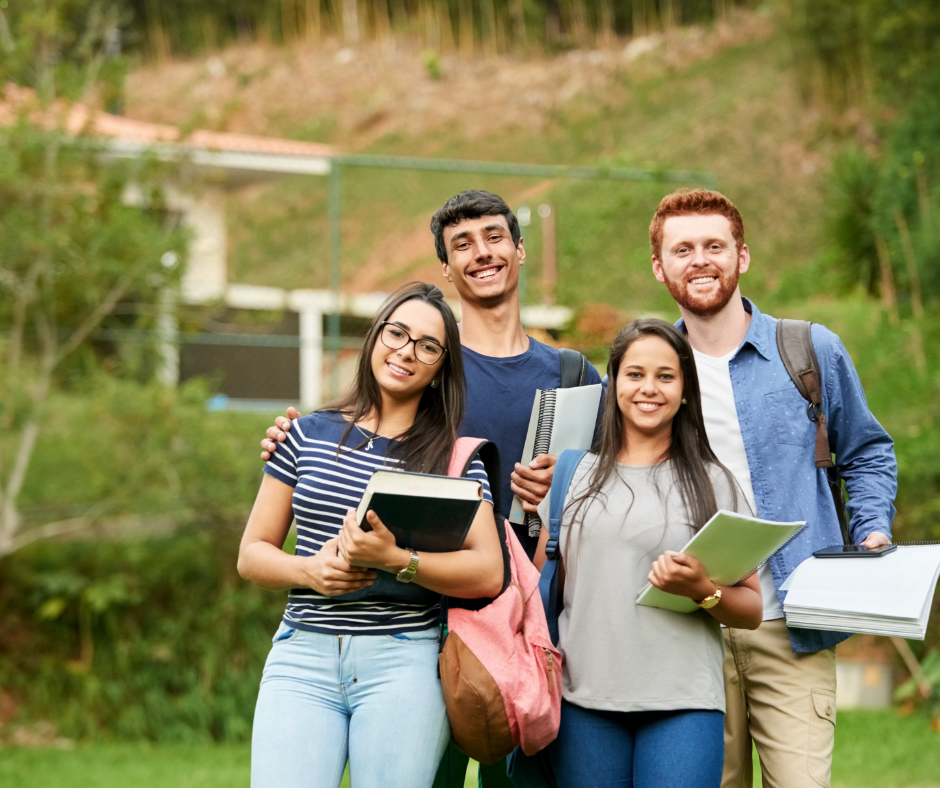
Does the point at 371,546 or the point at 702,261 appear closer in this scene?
the point at 371,546

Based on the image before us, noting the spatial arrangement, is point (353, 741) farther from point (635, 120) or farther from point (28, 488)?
point (635, 120)

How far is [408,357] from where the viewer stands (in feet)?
8.32

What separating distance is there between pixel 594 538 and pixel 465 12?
1297 inches

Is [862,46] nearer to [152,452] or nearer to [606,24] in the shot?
[606,24]

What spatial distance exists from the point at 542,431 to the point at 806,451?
2.29 ft

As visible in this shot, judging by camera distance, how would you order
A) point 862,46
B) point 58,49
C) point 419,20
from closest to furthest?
point 58,49 → point 862,46 → point 419,20

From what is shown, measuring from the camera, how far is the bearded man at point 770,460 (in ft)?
8.97

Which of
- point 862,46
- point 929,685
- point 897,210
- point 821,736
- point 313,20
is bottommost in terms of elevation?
point 929,685

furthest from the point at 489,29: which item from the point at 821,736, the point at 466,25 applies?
the point at 821,736

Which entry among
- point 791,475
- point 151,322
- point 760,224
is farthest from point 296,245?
point 791,475

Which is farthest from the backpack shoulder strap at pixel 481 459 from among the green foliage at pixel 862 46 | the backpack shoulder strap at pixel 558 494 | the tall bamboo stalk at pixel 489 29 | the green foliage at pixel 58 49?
the tall bamboo stalk at pixel 489 29

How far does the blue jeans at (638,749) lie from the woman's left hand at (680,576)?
28cm

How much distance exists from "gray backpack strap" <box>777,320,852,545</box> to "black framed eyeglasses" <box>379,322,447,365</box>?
99cm

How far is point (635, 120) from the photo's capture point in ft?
87.6
